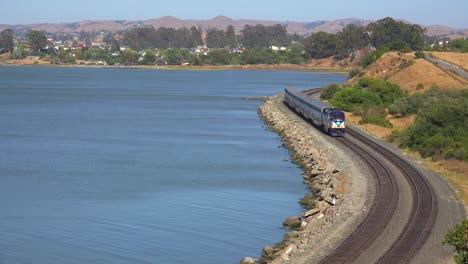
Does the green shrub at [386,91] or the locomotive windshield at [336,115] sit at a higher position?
the locomotive windshield at [336,115]

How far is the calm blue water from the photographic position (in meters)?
33.2

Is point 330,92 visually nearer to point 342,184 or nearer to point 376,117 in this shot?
point 376,117

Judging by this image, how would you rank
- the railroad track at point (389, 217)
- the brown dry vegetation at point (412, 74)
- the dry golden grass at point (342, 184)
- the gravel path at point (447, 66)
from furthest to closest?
the gravel path at point (447, 66) < the brown dry vegetation at point (412, 74) < the dry golden grass at point (342, 184) < the railroad track at point (389, 217)

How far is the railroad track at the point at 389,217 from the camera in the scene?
89.5ft

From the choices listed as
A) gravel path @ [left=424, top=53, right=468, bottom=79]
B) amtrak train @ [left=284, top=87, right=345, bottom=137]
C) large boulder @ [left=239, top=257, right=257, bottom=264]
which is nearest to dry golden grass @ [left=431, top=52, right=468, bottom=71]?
gravel path @ [left=424, top=53, right=468, bottom=79]

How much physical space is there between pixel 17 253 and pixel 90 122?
58703mm

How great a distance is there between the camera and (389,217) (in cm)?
3259

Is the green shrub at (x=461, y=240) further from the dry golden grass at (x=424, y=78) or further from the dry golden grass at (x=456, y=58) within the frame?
the dry golden grass at (x=456, y=58)

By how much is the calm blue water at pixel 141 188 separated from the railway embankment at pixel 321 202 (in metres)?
1.10

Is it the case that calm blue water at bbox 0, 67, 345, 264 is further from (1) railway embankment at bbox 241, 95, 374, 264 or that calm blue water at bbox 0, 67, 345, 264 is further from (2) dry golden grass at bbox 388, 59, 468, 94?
(2) dry golden grass at bbox 388, 59, 468, 94

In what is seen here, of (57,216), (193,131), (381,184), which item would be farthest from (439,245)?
(193,131)

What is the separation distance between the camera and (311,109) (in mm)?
72188

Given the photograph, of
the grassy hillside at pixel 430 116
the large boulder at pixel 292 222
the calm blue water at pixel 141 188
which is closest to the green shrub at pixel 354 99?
the grassy hillside at pixel 430 116

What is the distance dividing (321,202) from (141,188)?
1348 cm
